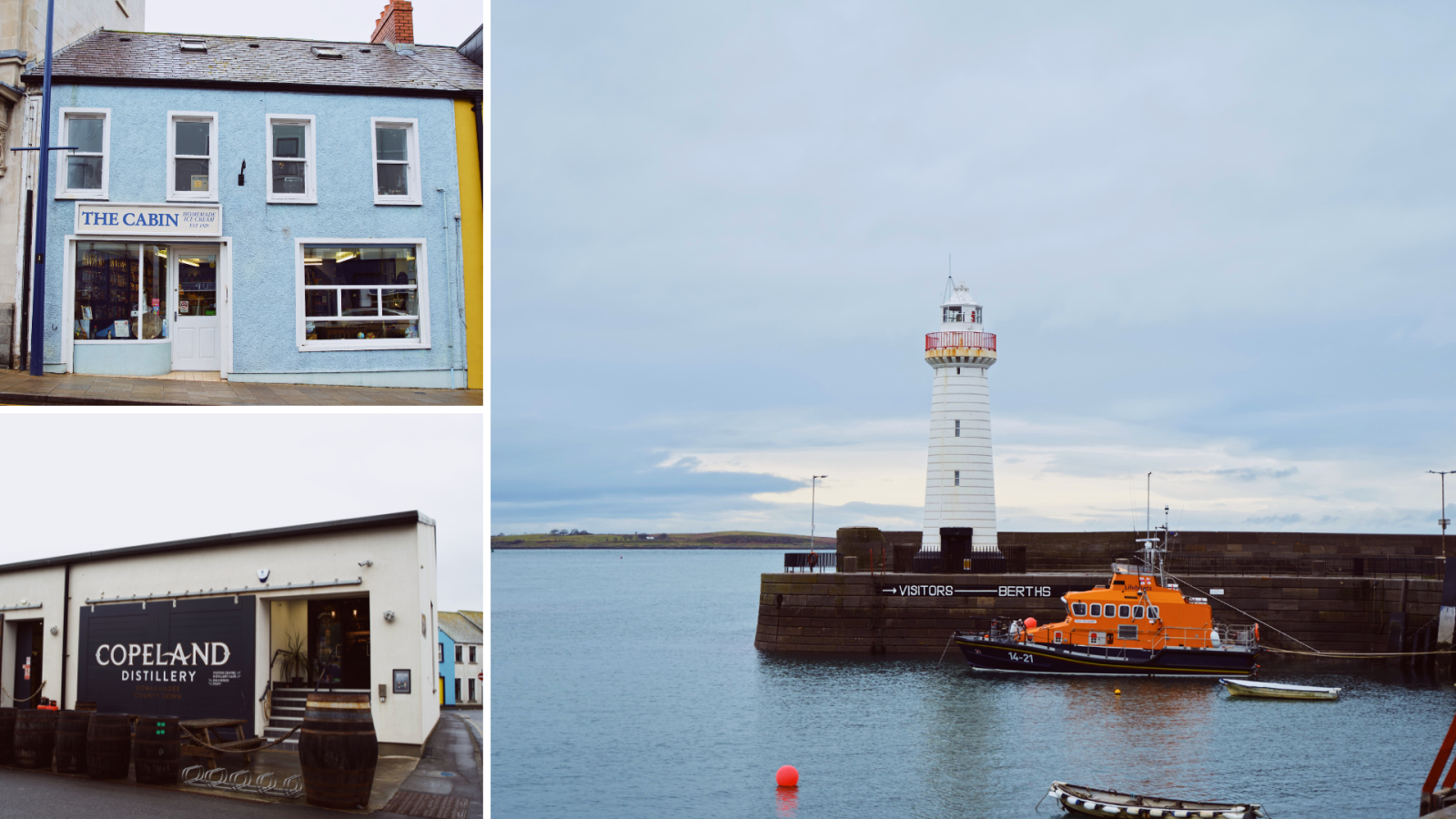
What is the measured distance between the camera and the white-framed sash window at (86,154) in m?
17.5

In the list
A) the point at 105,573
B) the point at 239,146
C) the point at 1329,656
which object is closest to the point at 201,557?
the point at 105,573

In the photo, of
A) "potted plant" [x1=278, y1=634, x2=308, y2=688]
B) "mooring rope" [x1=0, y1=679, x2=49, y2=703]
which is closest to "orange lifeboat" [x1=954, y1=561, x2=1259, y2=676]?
"potted plant" [x1=278, y1=634, x2=308, y2=688]

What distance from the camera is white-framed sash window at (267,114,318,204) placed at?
59.6 feet

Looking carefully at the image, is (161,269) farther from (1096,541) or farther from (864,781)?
(1096,541)

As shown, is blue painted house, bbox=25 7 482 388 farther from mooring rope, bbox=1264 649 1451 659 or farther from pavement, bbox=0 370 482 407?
mooring rope, bbox=1264 649 1451 659

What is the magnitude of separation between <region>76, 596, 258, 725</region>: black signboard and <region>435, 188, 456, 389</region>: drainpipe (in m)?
4.50

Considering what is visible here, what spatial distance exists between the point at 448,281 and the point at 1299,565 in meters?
36.1

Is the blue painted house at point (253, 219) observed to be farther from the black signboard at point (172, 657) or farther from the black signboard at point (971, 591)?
the black signboard at point (971, 591)

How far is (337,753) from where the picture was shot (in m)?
12.0

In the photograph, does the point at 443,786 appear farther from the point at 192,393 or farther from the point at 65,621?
the point at 65,621

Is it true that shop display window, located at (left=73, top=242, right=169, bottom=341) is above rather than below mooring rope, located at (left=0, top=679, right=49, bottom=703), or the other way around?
above

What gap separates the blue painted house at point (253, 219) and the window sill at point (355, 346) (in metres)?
0.02

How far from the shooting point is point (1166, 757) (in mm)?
24953

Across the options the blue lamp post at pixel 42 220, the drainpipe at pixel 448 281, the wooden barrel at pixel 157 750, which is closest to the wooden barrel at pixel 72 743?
the wooden barrel at pixel 157 750
